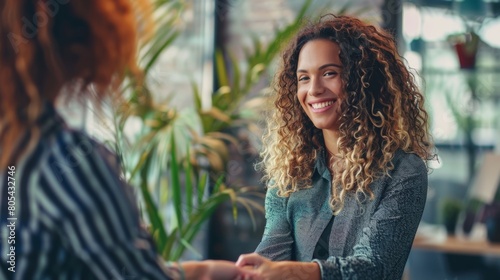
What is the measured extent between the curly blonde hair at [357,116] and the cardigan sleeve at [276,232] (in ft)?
0.09

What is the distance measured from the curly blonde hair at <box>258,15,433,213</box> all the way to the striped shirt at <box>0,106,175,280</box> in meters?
0.50

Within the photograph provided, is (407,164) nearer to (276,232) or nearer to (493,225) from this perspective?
(276,232)

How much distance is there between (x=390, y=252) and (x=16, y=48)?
69 centimetres

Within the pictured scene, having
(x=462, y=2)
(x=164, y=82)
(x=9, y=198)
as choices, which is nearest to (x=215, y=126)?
(x=164, y=82)

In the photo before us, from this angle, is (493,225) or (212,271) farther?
(493,225)

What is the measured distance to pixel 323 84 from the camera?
1.37 meters

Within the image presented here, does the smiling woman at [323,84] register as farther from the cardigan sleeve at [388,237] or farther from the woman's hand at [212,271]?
the woman's hand at [212,271]

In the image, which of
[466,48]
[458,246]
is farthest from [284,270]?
[466,48]

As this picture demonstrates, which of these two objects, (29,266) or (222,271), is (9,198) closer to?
(29,266)

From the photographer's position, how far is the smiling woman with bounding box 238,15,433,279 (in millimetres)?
1343

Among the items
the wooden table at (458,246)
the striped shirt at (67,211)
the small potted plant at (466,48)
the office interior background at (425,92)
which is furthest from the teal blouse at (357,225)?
the small potted plant at (466,48)

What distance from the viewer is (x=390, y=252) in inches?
53.1

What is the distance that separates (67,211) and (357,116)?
59cm

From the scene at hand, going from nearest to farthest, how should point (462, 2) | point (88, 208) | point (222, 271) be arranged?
point (88, 208), point (222, 271), point (462, 2)
